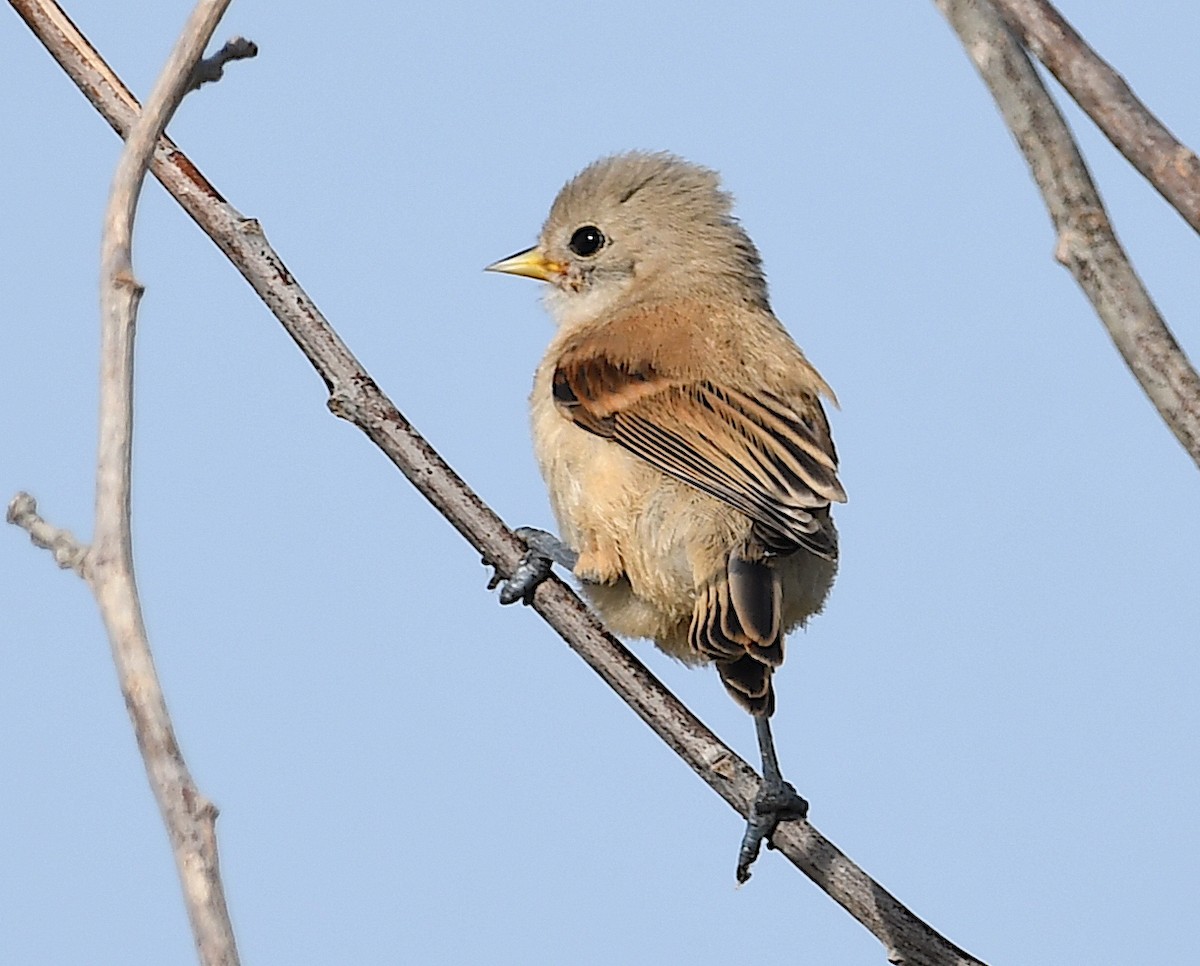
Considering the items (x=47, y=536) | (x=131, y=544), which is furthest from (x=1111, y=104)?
(x=47, y=536)

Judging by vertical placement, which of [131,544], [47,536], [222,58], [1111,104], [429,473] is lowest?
[1111,104]

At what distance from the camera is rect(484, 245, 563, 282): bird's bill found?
6324 mm

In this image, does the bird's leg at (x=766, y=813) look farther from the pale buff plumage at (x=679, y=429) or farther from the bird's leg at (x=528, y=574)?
the bird's leg at (x=528, y=574)

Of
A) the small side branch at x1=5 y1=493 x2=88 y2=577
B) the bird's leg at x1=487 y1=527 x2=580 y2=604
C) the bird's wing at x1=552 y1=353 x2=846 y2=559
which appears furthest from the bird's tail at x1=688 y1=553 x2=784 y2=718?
the small side branch at x1=5 y1=493 x2=88 y2=577

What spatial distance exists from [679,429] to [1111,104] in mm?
2744

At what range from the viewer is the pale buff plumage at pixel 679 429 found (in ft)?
15.6

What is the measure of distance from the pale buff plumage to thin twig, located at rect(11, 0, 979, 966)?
222 mm

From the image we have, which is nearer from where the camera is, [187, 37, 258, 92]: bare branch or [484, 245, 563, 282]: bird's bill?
[187, 37, 258, 92]: bare branch

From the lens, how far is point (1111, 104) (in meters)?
2.43

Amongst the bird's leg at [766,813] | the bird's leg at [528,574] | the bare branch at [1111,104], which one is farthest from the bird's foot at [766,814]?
the bare branch at [1111,104]

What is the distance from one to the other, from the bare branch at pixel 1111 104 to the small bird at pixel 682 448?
2.22m

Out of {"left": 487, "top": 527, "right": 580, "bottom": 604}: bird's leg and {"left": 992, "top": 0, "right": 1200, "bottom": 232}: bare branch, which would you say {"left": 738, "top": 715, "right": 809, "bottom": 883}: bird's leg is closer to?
{"left": 487, "top": 527, "right": 580, "bottom": 604}: bird's leg

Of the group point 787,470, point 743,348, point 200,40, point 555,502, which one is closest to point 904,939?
point 787,470

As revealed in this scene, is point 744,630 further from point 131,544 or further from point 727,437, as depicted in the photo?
point 131,544
